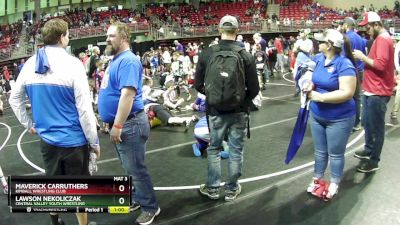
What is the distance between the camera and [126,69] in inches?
140

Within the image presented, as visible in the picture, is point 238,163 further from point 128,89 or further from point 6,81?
point 6,81

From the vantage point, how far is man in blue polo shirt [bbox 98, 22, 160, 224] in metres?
3.56

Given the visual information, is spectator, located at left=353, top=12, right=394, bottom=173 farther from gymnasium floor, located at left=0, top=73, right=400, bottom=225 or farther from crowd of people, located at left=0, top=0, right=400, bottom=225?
gymnasium floor, located at left=0, top=73, right=400, bottom=225

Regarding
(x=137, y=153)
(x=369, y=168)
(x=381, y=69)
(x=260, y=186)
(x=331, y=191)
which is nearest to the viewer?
(x=137, y=153)

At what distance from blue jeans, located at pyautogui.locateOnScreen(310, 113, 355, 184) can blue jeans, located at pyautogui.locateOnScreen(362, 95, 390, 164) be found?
802 millimetres

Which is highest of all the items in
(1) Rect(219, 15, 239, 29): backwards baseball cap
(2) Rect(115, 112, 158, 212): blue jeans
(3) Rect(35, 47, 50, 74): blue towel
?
(1) Rect(219, 15, 239, 29): backwards baseball cap

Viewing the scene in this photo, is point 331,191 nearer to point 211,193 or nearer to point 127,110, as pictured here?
point 211,193

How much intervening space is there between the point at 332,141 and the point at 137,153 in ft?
6.38

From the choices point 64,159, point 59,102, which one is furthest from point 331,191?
point 59,102

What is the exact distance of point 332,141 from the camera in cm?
418

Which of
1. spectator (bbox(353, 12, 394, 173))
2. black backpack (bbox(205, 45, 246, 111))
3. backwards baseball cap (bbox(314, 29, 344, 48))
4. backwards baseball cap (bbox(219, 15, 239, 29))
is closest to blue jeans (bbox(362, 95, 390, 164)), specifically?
spectator (bbox(353, 12, 394, 173))

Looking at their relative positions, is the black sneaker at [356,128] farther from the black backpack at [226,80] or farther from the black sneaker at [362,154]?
the black backpack at [226,80]

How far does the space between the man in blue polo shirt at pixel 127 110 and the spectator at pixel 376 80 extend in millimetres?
2452
